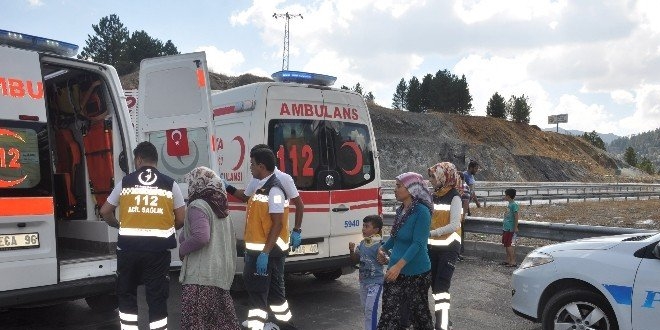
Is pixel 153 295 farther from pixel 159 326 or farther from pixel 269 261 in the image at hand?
pixel 269 261

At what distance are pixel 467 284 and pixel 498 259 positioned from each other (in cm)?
209

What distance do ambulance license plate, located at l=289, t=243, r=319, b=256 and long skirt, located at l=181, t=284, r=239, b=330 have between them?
6.54 ft

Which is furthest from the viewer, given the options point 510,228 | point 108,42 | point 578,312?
point 108,42

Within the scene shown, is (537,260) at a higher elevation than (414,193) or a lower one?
lower

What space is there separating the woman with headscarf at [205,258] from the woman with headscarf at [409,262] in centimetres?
124

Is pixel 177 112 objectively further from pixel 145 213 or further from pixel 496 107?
pixel 496 107

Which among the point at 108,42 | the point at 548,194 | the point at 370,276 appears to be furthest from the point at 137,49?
the point at 370,276

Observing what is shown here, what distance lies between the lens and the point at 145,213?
14.6 feet

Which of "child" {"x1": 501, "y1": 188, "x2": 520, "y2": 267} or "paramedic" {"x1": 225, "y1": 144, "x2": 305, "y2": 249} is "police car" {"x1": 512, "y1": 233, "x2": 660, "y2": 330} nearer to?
"paramedic" {"x1": 225, "y1": 144, "x2": 305, "y2": 249}

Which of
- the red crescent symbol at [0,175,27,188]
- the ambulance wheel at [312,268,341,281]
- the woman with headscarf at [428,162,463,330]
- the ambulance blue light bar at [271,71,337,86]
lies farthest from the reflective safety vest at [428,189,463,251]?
the red crescent symbol at [0,175,27,188]

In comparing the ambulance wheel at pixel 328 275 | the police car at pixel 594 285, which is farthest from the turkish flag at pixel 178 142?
the police car at pixel 594 285

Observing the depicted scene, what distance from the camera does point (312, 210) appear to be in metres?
6.45

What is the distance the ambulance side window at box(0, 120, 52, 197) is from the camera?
4.68 meters

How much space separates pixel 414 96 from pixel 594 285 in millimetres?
79477
